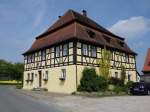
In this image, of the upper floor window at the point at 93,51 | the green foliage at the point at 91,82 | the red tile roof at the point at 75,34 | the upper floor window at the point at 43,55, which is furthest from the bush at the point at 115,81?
the upper floor window at the point at 43,55

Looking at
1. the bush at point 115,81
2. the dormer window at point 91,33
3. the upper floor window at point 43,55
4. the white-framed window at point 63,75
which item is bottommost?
the bush at point 115,81

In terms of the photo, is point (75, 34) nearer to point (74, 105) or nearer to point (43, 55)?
point (43, 55)

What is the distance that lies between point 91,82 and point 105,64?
14.4ft

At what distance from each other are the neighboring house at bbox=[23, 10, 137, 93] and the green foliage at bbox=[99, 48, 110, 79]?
0.57m

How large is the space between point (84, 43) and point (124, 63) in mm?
9318

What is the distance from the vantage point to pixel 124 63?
1326 inches

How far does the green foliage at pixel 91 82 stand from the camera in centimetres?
2439

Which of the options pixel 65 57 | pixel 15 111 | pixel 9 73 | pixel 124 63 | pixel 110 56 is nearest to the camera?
pixel 15 111

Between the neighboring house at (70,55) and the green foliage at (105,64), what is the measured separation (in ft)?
1.87

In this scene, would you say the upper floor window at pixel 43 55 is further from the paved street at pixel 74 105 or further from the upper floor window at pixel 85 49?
the paved street at pixel 74 105

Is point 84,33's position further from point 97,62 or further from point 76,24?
point 97,62

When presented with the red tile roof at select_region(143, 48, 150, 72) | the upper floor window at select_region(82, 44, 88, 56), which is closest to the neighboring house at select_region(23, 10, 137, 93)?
the upper floor window at select_region(82, 44, 88, 56)

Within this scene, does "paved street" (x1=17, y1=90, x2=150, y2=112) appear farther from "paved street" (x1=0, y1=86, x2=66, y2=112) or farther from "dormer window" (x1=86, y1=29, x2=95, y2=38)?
"dormer window" (x1=86, y1=29, x2=95, y2=38)

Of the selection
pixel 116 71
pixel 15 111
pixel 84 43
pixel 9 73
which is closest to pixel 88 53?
pixel 84 43
